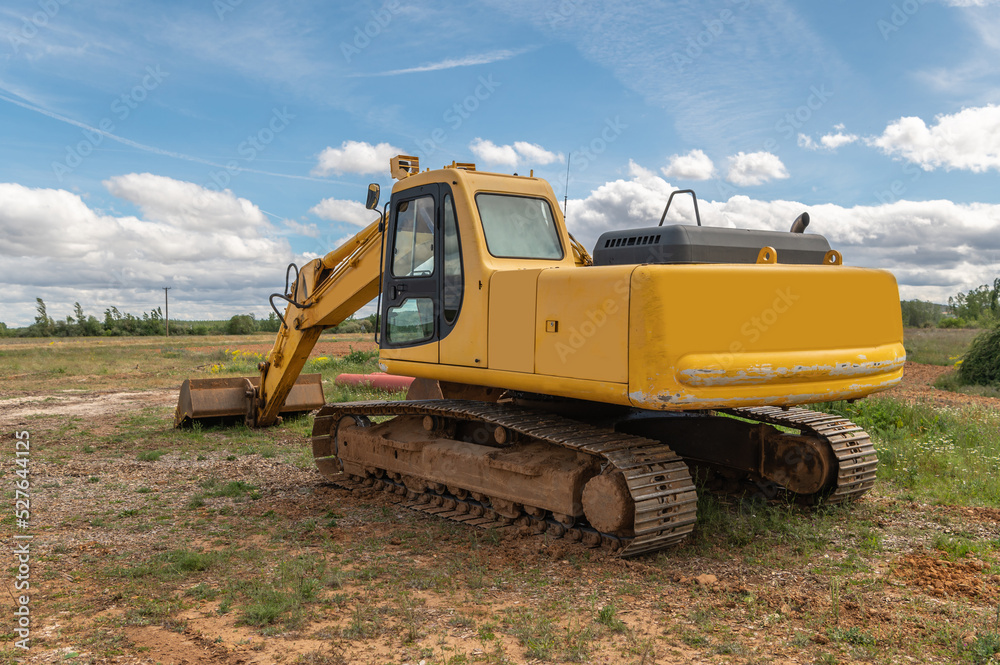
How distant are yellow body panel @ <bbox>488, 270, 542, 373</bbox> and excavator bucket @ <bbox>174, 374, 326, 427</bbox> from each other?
22.9ft

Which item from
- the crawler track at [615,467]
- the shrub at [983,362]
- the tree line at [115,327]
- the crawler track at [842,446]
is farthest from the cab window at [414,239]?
the tree line at [115,327]

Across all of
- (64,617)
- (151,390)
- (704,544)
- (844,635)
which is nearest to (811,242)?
(704,544)

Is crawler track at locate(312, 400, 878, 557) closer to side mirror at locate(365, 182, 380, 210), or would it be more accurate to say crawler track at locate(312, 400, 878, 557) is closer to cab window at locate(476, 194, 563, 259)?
cab window at locate(476, 194, 563, 259)

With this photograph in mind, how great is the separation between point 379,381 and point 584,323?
1056 cm

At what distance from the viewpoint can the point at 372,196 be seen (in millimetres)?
7555

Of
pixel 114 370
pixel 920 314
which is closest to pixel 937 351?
pixel 114 370

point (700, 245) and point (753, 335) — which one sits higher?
point (700, 245)

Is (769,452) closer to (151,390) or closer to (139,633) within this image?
(139,633)

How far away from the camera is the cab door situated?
21.5ft

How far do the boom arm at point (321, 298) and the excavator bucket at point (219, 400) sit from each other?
83cm

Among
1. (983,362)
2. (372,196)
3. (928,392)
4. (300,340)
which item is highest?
(372,196)

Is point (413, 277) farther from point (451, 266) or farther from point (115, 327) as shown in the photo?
point (115, 327)

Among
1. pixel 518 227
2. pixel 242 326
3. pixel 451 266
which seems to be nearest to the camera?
pixel 451 266

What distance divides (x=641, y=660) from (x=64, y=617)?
3609mm
